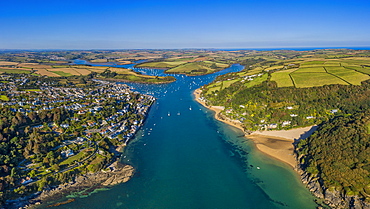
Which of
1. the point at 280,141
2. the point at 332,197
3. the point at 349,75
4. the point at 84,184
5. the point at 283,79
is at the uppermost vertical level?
the point at 349,75

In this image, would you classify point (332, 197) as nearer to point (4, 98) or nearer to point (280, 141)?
point (280, 141)

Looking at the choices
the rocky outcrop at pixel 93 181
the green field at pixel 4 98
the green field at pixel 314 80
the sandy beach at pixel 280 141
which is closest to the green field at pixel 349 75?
the green field at pixel 314 80

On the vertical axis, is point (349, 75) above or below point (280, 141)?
above

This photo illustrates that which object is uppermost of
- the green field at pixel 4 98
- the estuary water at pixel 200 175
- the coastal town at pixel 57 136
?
the green field at pixel 4 98

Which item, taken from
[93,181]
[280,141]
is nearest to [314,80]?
[280,141]

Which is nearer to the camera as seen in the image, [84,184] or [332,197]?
[332,197]

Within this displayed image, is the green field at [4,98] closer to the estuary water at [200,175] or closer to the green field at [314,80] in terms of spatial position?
the estuary water at [200,175]

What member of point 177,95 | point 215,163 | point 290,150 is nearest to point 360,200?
point 290,150
